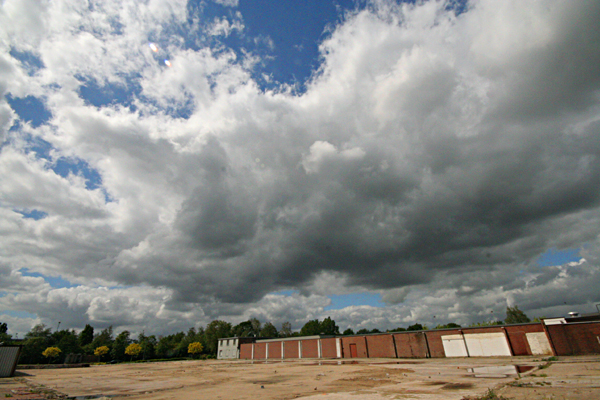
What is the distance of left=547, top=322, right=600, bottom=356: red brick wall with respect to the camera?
35594 mm

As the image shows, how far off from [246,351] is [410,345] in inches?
2172

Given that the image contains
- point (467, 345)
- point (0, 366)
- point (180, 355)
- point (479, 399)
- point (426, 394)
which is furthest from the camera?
point (180, 355)

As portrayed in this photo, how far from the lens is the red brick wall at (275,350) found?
7531cm

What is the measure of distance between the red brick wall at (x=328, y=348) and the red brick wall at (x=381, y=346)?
9.31 m

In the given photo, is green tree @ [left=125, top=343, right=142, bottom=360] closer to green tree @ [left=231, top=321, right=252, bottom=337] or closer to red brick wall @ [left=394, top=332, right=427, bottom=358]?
green tree @ [left=231, top=321, right=252, bottom=337]

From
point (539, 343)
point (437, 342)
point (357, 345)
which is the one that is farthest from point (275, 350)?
point (539, 343)

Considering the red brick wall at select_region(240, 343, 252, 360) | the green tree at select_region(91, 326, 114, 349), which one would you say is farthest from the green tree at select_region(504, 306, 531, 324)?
the green tree at select_region(91, 326, 114, 349)

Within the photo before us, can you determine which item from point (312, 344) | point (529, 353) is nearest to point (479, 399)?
point (529, 353)

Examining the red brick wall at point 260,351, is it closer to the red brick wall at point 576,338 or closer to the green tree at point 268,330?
the red brick wall at point 576,338

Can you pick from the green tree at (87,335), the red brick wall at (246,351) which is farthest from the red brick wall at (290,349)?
the green tree at (87,335)

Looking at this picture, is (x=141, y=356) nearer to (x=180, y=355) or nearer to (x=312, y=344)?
(x=180, y=355)

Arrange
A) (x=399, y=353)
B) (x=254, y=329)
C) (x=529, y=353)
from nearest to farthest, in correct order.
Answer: (x=529, y=353)
(x=399, y=353)
(x=254, y=329)

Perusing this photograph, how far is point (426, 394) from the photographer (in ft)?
41.3

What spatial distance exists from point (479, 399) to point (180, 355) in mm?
131816
